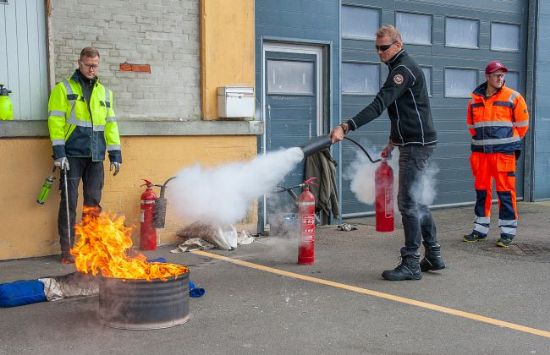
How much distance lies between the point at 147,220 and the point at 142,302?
3328 mm

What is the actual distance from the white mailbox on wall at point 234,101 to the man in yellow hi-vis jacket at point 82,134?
1638 mm

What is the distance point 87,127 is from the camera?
7586 millimetres

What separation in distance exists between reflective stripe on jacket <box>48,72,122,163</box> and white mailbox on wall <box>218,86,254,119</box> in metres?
1.67

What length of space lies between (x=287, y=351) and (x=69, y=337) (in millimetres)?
1616

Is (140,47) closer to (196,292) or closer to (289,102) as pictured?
(289,102)

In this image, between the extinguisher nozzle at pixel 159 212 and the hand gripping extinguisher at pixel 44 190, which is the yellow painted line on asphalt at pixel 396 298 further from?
the hand gripping extinguisher at pixel 44 190

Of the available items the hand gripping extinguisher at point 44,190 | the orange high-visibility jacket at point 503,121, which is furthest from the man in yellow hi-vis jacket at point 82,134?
the orange high-visibility jacket at point 503,121

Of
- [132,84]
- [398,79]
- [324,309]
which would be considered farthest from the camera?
[132,84]

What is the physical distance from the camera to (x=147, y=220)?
27.1ft

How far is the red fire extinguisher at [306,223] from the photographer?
24.0ft

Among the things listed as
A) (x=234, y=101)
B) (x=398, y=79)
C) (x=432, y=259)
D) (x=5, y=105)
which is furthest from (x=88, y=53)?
(x=432, y=259)

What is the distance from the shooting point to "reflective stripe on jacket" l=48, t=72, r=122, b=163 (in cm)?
741

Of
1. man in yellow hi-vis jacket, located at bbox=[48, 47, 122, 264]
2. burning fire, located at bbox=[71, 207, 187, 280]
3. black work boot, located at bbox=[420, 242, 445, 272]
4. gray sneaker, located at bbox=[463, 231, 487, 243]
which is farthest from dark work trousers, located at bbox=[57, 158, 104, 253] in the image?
gray sneaker, located at bbox=[463, 231, 487, 243]

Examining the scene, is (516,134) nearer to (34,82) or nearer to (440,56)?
(440,56)
